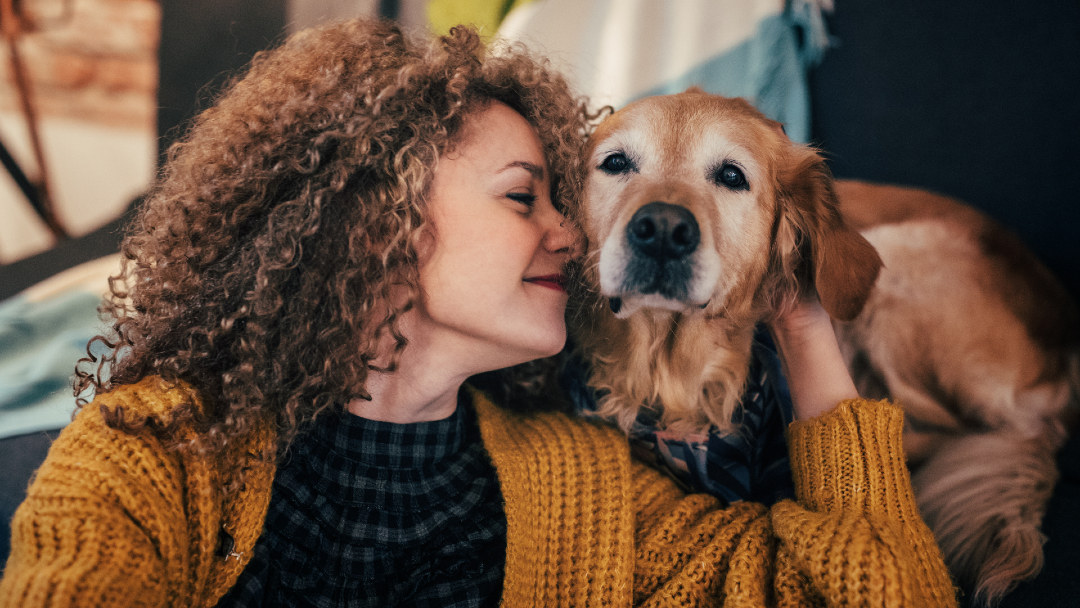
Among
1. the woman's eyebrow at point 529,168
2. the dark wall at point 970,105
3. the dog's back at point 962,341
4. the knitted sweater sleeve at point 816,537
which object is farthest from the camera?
the dark wall at point 970,105

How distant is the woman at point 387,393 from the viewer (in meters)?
0.98

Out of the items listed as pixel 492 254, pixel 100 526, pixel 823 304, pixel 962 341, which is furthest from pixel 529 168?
pixel 962 341

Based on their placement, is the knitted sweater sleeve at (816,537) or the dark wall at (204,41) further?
the dark wall at (204,41)

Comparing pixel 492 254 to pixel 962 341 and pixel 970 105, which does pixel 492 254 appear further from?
pixel 970 105

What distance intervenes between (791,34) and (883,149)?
0.50 metres

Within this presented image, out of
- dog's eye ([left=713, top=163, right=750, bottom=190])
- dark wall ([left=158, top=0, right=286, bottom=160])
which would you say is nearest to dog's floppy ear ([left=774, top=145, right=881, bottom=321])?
dog's eye ([left=713, top=163, right=750, bottom=190])

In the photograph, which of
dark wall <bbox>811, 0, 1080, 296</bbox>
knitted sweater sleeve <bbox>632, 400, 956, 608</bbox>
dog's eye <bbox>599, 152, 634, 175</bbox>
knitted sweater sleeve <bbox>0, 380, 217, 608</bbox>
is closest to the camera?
knitted sweater sleeve <bbox>0, 380, 217, 608</bbox>

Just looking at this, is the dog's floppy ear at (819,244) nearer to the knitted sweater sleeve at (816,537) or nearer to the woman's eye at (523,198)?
the knitted sweater sleeve at (816,537)

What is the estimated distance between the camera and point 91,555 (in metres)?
0.77

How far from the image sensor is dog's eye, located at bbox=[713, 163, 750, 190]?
3.88 feet

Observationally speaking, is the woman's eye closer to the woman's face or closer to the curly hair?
the woman's face

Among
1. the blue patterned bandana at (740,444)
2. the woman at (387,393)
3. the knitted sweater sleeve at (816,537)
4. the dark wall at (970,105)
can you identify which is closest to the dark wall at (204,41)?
the woman at (387,393)

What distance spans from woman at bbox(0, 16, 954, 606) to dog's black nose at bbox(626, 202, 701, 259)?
0.63 ft

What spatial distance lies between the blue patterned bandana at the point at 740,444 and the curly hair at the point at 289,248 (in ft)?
1.87
